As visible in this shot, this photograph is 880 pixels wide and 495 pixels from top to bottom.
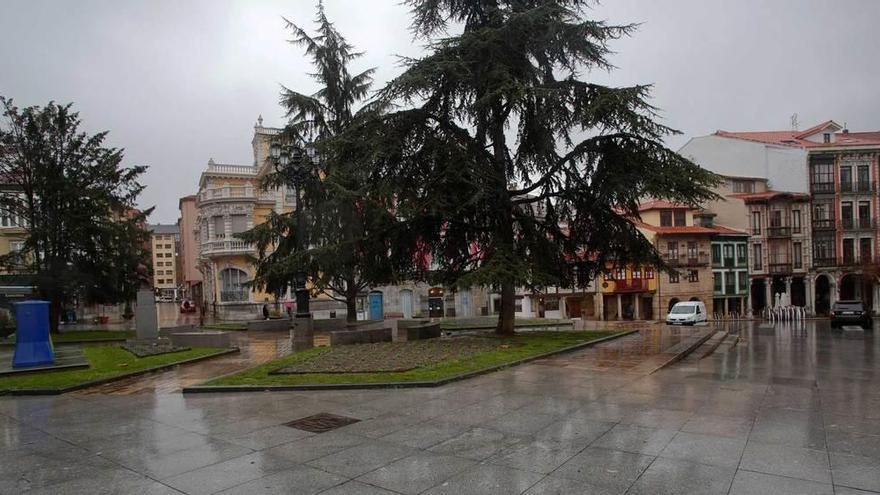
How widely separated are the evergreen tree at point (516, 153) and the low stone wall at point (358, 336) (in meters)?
2.61

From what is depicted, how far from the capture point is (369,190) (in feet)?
56.5

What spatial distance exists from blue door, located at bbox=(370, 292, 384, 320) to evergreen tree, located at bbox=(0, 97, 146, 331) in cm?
2224

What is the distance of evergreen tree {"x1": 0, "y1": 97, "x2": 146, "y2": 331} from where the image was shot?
27.3 m

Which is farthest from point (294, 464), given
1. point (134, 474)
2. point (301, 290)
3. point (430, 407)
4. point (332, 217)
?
point (332, 217)

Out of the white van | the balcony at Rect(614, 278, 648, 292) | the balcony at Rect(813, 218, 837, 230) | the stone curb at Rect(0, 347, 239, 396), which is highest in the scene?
the balcony at Rect(813, 218, 837, 230)

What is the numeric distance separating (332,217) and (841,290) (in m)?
54.4

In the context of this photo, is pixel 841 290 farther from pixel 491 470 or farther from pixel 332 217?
pixel 491 470

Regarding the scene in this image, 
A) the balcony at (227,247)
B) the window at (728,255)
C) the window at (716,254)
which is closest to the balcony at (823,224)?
the window at (728,255)

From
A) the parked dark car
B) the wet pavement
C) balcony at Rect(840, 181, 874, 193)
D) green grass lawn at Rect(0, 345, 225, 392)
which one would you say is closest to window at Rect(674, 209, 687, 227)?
balcony at Rect(840, 181, 874, 193)

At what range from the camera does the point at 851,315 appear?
30.8 metres

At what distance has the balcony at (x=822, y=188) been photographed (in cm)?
5356

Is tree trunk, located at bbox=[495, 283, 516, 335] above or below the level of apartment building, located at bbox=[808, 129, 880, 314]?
below

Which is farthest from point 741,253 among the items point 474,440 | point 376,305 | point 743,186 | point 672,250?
point 474,440

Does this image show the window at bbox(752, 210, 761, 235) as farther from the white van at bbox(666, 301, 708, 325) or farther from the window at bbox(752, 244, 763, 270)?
the white van at bbox(666, 301, 708, 325)
